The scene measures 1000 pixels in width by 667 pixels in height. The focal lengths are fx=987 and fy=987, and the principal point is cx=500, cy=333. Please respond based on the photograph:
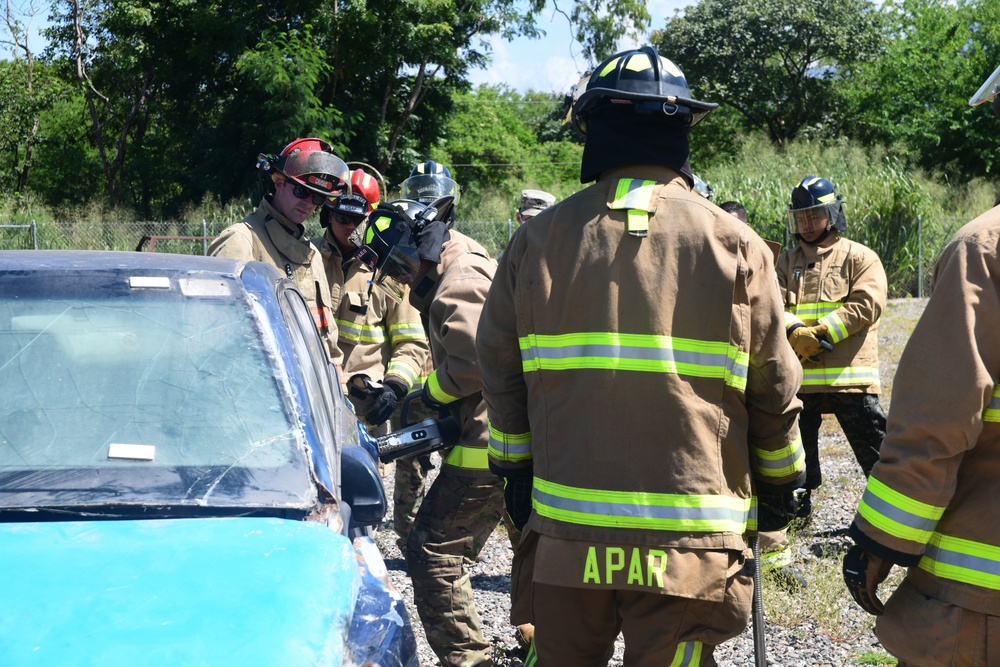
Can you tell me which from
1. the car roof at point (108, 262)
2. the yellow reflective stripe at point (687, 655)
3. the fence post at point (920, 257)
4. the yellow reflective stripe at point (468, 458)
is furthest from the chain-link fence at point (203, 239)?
the yellow reflective stripe at point (687, 655)

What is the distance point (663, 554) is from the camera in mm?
2570

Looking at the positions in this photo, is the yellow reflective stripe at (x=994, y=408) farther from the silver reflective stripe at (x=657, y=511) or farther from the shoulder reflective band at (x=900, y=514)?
the silver reflective stripe at (x=657, y=511)

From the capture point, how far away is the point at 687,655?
2617 mm

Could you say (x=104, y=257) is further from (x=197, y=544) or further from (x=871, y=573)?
(x=871, y=573)

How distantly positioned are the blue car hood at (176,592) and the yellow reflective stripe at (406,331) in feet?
11.2

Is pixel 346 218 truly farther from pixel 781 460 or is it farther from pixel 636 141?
pixel 781 460

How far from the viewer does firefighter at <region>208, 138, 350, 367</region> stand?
199 inches

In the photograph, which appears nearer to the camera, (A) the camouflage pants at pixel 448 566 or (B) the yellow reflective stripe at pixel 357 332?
(A) the camouflage pants at pixel 448 566

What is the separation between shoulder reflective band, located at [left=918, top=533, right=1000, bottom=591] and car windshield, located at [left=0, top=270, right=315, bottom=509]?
5.23ft

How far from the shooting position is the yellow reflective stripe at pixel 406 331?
5961 millimetres

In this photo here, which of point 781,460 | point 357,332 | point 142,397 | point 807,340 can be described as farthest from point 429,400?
point 807,340

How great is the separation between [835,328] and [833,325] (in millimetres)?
22

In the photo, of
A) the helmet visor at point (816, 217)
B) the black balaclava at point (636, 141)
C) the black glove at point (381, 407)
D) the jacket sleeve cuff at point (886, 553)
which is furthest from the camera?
the helmet visor at point (816, 217)

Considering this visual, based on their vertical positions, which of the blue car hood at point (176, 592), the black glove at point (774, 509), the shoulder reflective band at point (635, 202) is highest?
the shoulder reflective band at point (635, 202)
